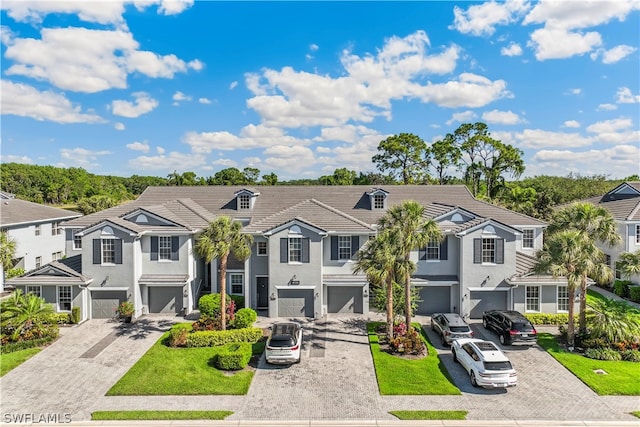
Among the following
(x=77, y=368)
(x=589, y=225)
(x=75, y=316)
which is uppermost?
(x=589, y=225)

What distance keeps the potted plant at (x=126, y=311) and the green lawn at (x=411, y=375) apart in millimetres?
15739

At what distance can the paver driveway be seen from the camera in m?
16.0

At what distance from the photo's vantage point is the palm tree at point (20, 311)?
22.1m

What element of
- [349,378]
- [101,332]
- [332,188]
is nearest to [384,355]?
[349,378]

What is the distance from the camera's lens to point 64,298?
26.5 meters

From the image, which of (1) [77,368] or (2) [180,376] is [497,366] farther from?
(1) [77,368]

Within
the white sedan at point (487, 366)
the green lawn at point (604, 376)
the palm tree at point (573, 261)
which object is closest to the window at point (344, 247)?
the white sedan at point (487, 366)

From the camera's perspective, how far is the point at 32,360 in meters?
20.2

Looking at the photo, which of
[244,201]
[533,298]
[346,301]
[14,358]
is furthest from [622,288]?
[14,358]

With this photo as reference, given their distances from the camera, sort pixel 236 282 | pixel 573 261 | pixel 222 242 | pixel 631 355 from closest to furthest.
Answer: pixel 631 355
pixel 573 261
pixel 222 242
pixel 236 282

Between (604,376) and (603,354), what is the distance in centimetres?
239

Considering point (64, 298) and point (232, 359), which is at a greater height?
point (64, 298)

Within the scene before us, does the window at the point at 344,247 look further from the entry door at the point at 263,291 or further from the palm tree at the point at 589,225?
the palm tree at the point at 589,225

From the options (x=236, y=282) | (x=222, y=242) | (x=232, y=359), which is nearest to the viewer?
(x=232, y=359)
